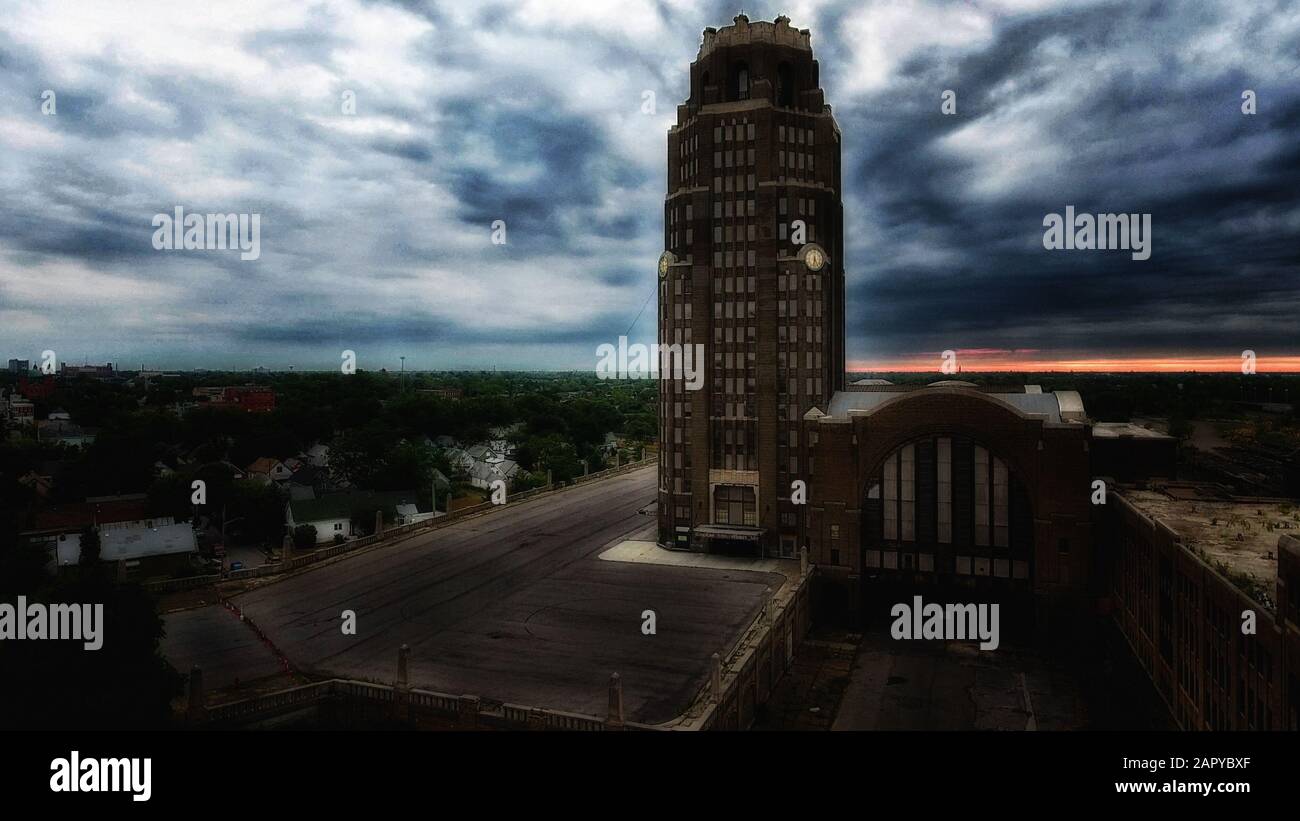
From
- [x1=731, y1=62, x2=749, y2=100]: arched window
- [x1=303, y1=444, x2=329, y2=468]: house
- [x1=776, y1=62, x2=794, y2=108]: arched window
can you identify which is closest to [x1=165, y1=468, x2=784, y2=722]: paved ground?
[x1=776, y1=62, x2=794, y2=108]: arched window

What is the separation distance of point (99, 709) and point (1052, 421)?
5629 cm

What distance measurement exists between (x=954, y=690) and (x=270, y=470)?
100.0 m

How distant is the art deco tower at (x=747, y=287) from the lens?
6688 centimetres

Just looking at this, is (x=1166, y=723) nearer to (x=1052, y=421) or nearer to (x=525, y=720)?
(x=1052, y=421)

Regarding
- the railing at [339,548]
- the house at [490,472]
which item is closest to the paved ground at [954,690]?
the railing at [339,548]

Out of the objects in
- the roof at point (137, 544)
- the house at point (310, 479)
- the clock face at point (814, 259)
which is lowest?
the roof at point (137, 544)

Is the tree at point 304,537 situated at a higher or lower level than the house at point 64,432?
lower

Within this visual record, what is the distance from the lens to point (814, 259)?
6619cm

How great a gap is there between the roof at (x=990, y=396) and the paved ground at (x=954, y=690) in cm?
1754

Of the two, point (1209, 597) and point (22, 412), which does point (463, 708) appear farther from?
point (22, 412)

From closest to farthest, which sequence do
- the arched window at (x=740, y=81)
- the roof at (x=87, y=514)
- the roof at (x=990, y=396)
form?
the roof at (x=990, y=396), the arched window at (x=740, y=81), the roof at (x=87, y=514)

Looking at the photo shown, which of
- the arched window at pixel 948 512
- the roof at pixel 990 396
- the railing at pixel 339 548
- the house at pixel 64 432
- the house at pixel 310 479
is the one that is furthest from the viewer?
the house at pixel 64 432

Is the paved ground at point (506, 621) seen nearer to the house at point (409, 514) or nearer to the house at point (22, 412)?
the house at point (409, 514)
